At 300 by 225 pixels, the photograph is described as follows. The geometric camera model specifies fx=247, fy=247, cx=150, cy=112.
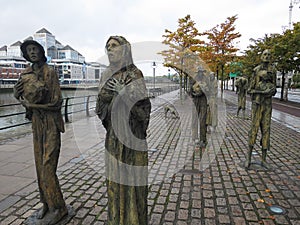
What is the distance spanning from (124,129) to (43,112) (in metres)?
1.42

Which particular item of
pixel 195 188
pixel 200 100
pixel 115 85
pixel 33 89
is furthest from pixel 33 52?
pixel 200 100

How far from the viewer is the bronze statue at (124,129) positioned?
2.22 m

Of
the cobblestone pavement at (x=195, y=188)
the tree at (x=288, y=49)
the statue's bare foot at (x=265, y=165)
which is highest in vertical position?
the tree at (x=288, y=49)

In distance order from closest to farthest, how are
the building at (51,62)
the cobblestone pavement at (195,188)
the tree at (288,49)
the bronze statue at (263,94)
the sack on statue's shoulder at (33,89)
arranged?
the sack on statue's shoulder at (33,89) → the cobblestone pavement at (195,188) → the bronze statue at (263,94) → the tree at (288,49) → the building at (51,62)

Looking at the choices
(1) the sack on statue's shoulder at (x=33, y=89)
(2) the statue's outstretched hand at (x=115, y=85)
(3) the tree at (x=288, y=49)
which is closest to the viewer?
(2) the statue's outstretched hand at (x=115, y=85)

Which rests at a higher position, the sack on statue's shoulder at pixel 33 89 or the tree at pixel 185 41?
the tree at pixel 185 41

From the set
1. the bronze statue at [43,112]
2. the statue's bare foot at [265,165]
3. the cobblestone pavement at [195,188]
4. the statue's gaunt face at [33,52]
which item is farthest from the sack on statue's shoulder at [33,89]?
the statue's bare foot at [265,165]

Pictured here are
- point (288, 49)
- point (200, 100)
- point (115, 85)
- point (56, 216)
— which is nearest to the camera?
point (115, 85)

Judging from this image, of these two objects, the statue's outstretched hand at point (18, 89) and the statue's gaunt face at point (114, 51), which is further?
the statue's outstretched hand at point (18, 89)

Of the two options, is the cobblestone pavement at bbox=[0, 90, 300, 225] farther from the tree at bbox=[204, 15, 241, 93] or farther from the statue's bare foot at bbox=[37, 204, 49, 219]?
the tree at bbox=[204, 15, 241, 93]

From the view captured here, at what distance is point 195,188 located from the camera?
182 inches

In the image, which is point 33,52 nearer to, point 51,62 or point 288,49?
point 288,49

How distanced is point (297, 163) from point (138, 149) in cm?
519

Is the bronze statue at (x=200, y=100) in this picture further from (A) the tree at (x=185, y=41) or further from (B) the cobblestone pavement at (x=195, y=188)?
(A) the tree at (x=185, y=41)
